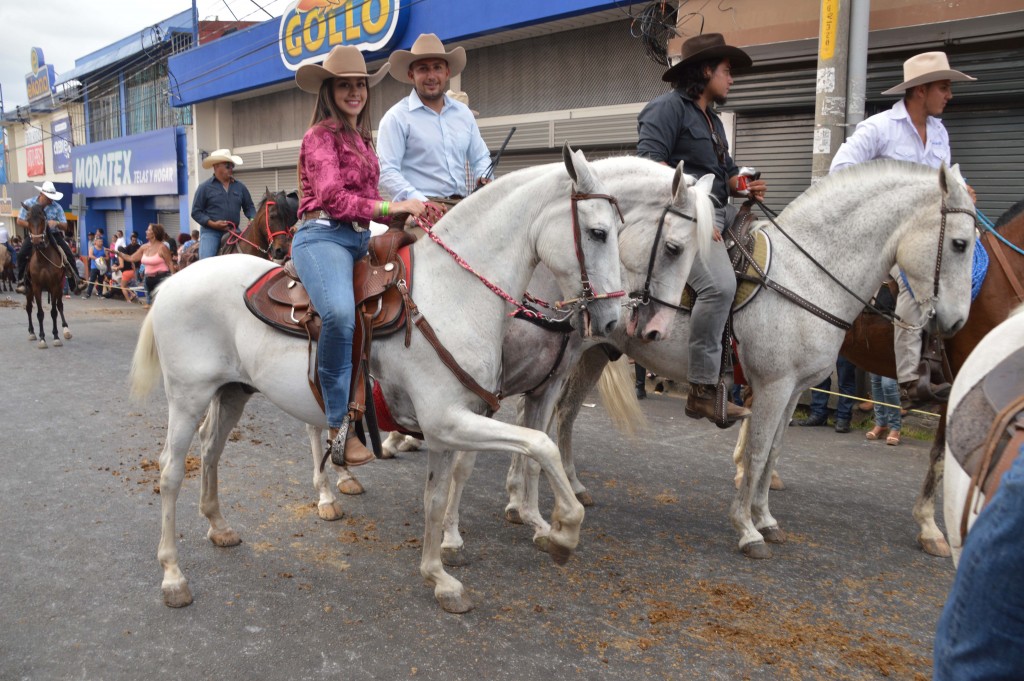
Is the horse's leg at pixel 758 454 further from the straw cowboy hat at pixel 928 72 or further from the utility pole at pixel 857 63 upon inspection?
the utility pole at pixel 857 63

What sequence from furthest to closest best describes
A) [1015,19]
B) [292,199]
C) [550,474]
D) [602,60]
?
1. [602,60]
2. [292,199]
3. [1015,19]
4. [550,474]

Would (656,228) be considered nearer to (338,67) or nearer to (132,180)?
(338,67)

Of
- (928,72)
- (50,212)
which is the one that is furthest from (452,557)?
(50,212)

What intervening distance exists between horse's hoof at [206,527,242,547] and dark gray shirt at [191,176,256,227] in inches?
207

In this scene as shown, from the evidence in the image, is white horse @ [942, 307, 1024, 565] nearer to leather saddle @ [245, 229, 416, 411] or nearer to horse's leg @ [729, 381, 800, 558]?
leather saddle @ [245, 229, 416, 411]

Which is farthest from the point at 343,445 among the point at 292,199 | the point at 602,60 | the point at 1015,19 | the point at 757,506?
the point at 602,60

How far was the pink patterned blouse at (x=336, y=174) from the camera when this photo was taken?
3.34m

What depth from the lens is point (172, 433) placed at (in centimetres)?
382

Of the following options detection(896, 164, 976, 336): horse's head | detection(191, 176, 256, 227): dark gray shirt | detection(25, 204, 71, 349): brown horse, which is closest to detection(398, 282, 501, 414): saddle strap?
detection(896, 164, 976, 336): horse's head

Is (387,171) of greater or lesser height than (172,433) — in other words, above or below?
above

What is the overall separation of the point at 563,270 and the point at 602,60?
877cm

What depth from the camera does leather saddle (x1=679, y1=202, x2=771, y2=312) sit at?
13.9 feet

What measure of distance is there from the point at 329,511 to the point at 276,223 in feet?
12.9

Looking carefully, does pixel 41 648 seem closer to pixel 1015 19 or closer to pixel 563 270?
pixel 563 270
